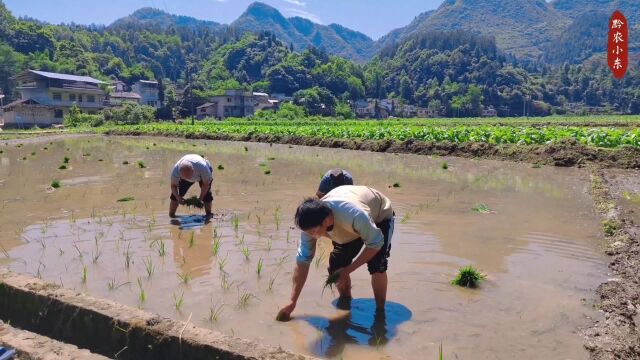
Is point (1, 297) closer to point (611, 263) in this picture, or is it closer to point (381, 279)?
point (381, 279)

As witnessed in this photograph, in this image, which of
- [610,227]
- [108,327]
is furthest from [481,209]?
[108,327]

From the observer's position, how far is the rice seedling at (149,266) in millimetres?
5242

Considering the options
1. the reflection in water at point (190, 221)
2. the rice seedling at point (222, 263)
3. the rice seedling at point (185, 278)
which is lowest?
the rice seedling at point (185, 278)

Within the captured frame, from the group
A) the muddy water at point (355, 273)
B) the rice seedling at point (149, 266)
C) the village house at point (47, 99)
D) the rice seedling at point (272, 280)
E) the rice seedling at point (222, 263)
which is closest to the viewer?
the muddy water at point (355, 273)

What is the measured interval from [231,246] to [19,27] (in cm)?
9880

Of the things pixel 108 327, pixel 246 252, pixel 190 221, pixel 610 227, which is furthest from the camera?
pixel 190 221

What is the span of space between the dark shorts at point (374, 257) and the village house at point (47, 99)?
175 feet

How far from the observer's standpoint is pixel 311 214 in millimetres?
3578

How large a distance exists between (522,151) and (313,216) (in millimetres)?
16323

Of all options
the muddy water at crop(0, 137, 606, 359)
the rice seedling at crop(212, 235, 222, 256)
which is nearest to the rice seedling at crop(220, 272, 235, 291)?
the muddy water at crop(0, 137, 606, 359)

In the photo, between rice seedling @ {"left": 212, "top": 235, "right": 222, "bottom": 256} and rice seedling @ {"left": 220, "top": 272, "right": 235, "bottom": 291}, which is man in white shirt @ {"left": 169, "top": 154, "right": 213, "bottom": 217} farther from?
rice seedling @ {"left": 220, "top": 272, "right": 235, "bottom": 291}

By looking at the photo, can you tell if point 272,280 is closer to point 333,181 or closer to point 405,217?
point 333,181

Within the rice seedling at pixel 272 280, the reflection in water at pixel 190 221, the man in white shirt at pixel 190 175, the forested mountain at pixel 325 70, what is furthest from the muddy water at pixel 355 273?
the forested mountain at pixel 325 70

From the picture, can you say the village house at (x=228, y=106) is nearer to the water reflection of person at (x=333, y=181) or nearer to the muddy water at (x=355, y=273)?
the muddy water at (x=355, y=273)
